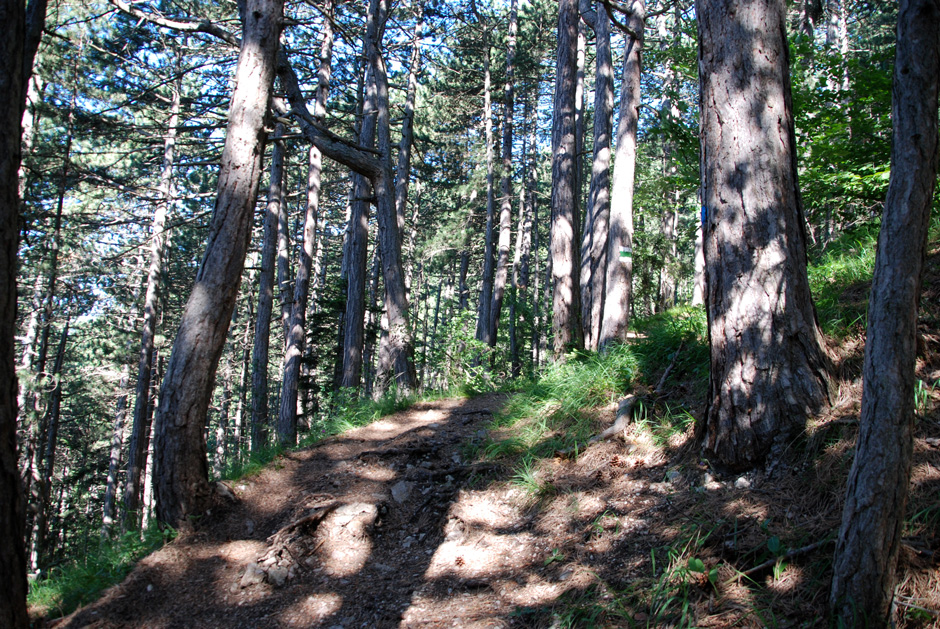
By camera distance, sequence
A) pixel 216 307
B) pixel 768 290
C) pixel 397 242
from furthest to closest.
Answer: pixel 397 242 → pixel 216 307 → pixel 768 290

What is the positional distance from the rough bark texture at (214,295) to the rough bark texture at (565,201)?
5043 mm

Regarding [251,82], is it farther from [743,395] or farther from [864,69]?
[864,69]

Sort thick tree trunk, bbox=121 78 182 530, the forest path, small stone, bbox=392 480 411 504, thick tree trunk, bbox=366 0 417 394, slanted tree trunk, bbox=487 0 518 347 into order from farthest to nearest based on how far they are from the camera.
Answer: slanted tree trunk, bbox=487 0 518 347 → thick tree trunk, bbox=121 78 182 530 → thick tree trunk, bbox=366 0 417 394 → small stone, bbox=392 480 411 504 → the forest path

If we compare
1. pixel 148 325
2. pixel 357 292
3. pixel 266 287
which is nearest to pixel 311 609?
pixel 357 292

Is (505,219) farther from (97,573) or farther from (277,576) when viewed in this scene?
(97,573)

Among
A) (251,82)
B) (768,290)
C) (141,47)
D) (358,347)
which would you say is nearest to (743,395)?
(768,290)

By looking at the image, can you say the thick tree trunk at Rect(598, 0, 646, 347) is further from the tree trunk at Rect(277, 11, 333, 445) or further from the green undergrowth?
the tree trunk at Rect(277, 11, 333, 445)

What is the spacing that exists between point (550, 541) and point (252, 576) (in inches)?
85.2

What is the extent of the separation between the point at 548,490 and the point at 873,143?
5838 mm

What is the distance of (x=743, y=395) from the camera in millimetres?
3365

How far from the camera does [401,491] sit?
479 cm

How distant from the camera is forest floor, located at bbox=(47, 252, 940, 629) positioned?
8.31 feet

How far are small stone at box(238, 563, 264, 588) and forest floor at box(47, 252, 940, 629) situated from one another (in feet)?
0.03

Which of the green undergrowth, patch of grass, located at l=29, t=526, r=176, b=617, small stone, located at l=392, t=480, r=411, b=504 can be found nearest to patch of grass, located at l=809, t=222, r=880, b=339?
the green undergrowth
